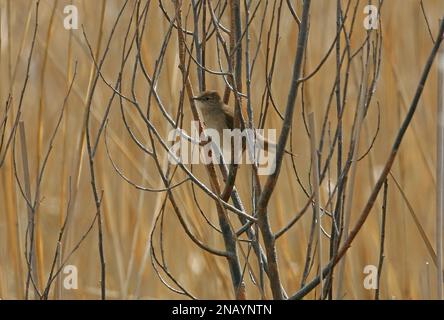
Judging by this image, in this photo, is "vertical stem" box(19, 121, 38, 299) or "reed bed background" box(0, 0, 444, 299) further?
"reed bed background" box(0, 0, 444, 299)

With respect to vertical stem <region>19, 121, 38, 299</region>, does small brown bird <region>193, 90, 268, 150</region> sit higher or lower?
higher

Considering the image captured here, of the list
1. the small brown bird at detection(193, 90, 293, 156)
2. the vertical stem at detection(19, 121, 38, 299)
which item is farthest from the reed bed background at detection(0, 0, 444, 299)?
the vertical stem at detection(19, 121, 38, 299)

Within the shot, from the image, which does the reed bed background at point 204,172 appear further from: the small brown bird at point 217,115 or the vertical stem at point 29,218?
the vertical stem at point 29,218

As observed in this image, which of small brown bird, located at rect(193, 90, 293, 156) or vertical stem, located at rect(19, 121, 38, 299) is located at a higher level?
small brown bird, located at rect(193, 90, 293, 156)

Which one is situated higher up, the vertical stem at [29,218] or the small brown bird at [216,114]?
the small brown bird at [216,114]

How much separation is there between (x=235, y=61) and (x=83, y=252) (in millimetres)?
2037

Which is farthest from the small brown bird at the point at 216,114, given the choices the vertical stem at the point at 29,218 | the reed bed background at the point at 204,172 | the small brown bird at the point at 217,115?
the vertical stem at the point at 29,218

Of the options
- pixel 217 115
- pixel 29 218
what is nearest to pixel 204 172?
pixel 217 115

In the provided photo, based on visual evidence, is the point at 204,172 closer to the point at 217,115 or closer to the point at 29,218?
the point at 217,115

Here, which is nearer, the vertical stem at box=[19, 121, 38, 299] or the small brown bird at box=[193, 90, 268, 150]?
the vertical stem at box=[19, 121, 38, 299]

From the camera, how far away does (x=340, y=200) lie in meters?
1.92

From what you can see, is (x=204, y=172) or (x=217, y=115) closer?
(x=217, y=115)

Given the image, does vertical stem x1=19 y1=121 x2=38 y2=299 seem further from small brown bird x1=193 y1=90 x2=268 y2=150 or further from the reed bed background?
small brown bird x1=193 y1=90 x2=268 y2=150
